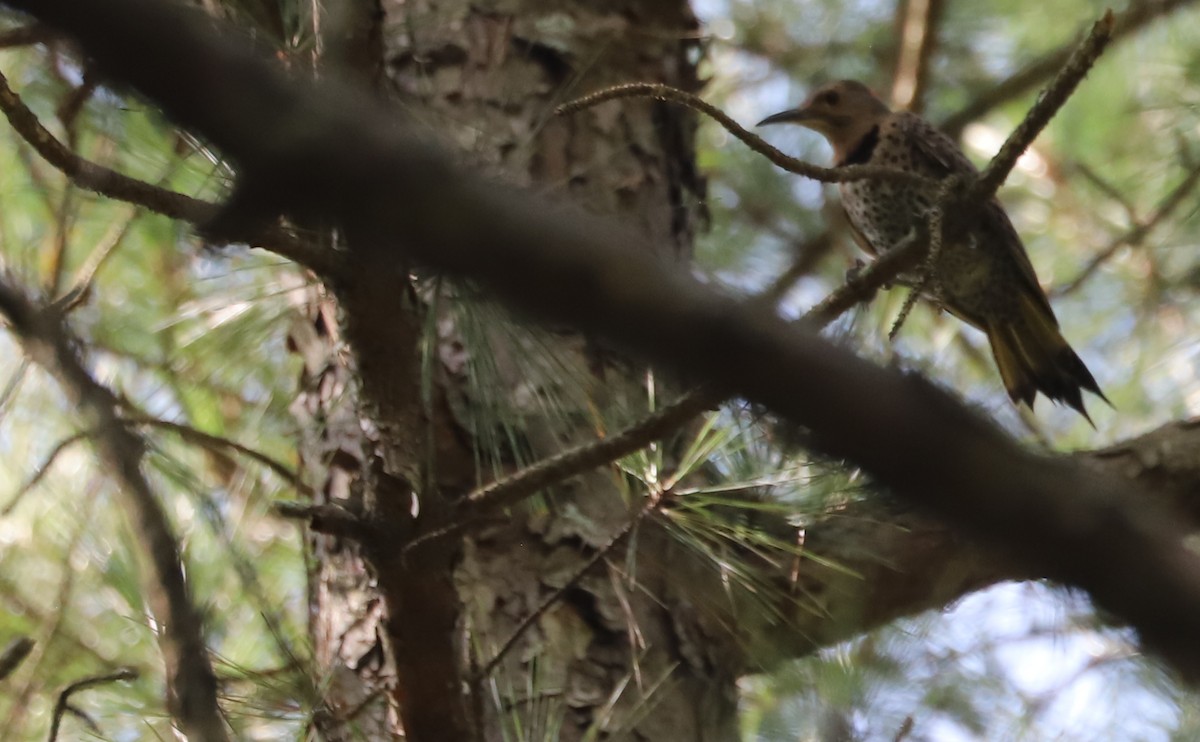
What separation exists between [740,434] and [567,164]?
2.23ft

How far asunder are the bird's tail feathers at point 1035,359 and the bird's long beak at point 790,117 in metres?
0.77

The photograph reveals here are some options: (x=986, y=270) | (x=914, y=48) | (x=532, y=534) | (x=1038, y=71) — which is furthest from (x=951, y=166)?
(x=532, y=534)

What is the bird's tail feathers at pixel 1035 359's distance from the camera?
2574 millimetres

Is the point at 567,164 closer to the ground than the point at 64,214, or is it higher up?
higher up

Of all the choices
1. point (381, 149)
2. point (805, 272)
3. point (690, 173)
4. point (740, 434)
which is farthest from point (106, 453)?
point (805, 272)

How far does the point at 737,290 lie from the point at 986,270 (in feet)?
6.51

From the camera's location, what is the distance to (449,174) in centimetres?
50

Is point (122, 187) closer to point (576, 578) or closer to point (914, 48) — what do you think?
point (576, 578)

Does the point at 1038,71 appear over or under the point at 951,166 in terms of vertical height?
over

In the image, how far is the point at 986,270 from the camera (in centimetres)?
262

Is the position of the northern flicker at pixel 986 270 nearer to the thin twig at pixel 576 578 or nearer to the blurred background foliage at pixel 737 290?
the blurred background foliage at pixel 737 290

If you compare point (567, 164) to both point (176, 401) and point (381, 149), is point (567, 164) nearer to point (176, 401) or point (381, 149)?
point (176, 401)

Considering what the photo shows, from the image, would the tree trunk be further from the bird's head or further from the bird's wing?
the bird's head

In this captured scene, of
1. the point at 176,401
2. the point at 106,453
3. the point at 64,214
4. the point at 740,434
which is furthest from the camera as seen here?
the point at 176,401
